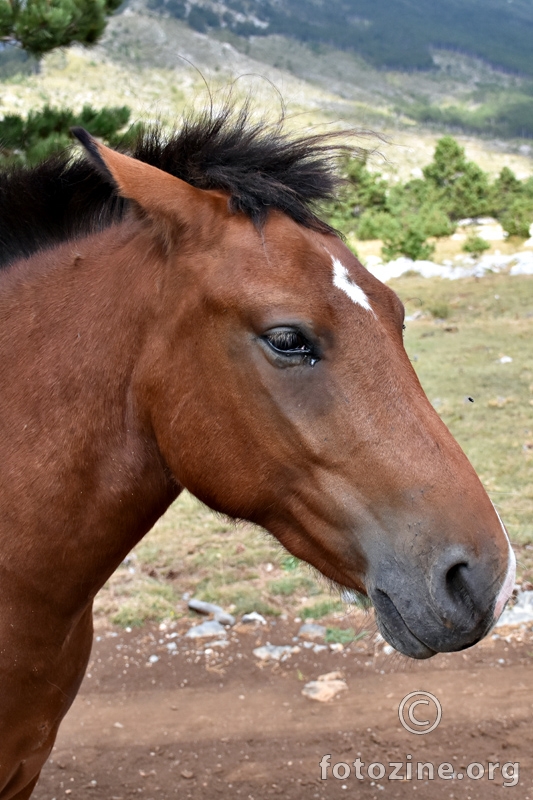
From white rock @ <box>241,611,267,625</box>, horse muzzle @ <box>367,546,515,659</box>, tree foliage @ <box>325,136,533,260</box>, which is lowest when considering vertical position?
tree foliage @ <box>325,136,533,260</box>

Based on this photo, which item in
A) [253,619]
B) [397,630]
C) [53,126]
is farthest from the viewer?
[53,126]

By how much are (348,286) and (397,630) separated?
0.98m

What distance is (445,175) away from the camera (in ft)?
126

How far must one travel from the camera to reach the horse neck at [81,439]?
2266 millimetres

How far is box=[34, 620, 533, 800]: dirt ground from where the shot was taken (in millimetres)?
4082

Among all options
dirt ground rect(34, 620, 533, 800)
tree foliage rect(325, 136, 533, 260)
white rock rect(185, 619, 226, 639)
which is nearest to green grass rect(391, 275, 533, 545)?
dirt ground rect(34, 620, 533, 800)

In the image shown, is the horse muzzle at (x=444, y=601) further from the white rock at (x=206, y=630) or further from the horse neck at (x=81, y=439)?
the white rock at (x=206, y=630)

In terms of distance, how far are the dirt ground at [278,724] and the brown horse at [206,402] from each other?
1865 mm

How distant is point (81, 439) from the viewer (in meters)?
2.27

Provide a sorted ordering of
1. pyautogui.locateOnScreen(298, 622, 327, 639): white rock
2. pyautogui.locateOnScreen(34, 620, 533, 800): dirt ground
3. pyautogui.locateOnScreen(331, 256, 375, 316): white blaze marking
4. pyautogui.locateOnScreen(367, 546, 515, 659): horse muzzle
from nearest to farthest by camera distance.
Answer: pyautogui.locateOnScreen(367, 546, 515, 659): horse muzzle
pyautogui.locateOnScreen(331, 256, 375, 316): white blaze marking
pyautogui.locateOnScreen(34, 620, 533, 800): dirt ground
pyautogui.locateOnScreen(298, 622, 327, 639): white rock

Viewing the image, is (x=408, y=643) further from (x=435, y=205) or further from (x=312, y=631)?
(x=435, y=205)

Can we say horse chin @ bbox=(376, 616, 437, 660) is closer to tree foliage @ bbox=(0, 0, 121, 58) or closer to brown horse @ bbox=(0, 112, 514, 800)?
brown horse @ bbox=(0, 112, 514, 800)

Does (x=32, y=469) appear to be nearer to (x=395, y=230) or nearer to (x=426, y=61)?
(x=395, y=230)

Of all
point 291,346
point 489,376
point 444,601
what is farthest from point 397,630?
point 489,376
